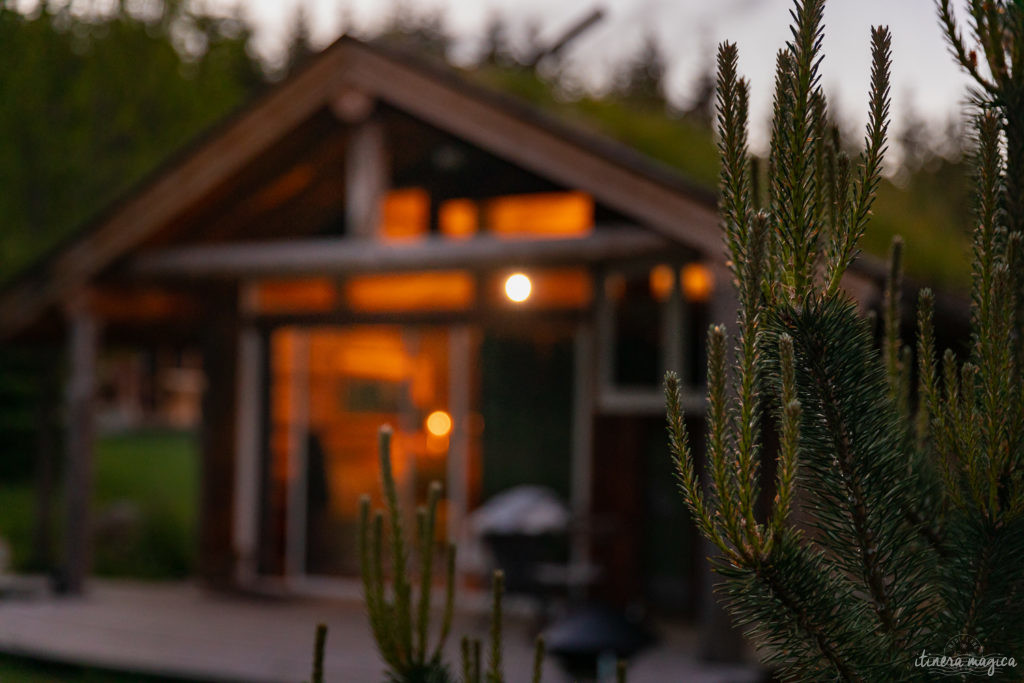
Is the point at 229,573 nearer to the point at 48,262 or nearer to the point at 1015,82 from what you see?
the point at 48,262

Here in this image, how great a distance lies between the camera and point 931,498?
1.88m

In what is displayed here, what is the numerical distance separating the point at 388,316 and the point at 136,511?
8.78 metres

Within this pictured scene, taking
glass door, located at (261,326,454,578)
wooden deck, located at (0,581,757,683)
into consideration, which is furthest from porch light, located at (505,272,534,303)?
glass door, located at (261,326,454,578)

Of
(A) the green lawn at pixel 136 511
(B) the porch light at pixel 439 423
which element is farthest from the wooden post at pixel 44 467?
(B) the porch light at pixel 439 423

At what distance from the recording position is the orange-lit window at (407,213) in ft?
31.8

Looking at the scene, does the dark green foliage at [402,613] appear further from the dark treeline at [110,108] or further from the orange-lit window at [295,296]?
the orange-lit window at [295,296]

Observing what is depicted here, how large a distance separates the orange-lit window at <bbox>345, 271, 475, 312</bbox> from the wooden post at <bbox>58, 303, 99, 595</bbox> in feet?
7.87

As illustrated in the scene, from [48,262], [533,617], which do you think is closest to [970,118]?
[533,617]

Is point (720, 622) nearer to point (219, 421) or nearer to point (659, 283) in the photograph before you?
point (659, 283)

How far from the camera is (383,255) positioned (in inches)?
302

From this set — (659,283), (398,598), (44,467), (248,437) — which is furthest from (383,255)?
(44,467)

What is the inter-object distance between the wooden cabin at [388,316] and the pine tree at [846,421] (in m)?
5.21

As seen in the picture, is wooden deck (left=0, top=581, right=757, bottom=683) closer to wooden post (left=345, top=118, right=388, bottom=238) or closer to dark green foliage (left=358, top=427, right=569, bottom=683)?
wooden post (left=345, top=118, right=388, bottom=238)

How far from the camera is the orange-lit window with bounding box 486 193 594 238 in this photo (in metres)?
9.12
